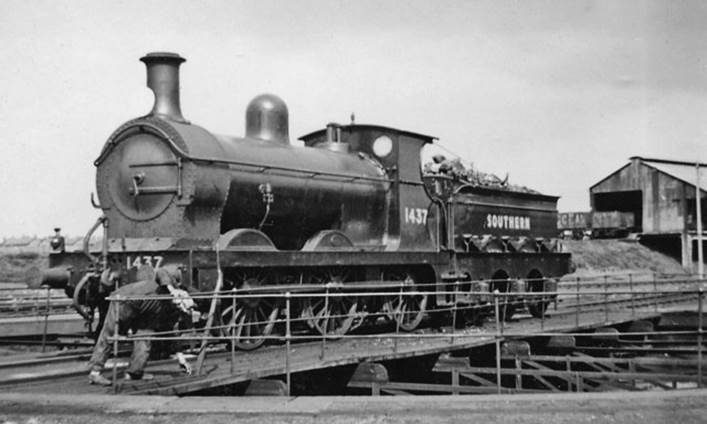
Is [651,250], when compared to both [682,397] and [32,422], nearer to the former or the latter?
[682,397]

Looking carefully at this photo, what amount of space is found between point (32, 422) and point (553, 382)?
10071 mm

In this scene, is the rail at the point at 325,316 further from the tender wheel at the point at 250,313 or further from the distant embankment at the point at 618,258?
the distant embankment at the point at 618,258

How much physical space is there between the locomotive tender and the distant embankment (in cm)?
2400

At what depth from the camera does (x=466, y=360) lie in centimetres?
1135

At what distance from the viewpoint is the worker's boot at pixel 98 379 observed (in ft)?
26.5

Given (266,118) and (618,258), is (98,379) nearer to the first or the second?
(266,118)

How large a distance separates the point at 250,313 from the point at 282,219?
5.94 feet

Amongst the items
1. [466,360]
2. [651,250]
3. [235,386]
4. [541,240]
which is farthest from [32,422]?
[651,250]

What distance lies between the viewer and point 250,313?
10.6 metres

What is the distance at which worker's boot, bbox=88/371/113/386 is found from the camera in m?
8.09

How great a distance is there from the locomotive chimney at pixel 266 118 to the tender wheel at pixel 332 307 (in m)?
2.38

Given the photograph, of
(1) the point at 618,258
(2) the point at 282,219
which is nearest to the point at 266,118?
(2) the point at 282,219

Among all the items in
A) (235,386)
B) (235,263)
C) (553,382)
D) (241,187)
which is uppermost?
(241,187)

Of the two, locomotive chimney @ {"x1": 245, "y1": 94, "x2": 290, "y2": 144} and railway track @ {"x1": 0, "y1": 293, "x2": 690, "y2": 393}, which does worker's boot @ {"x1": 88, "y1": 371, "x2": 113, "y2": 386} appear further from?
locomotive chimney @ {"x1": 245, "y1": 94, "x2": 290, "y2": 144}
